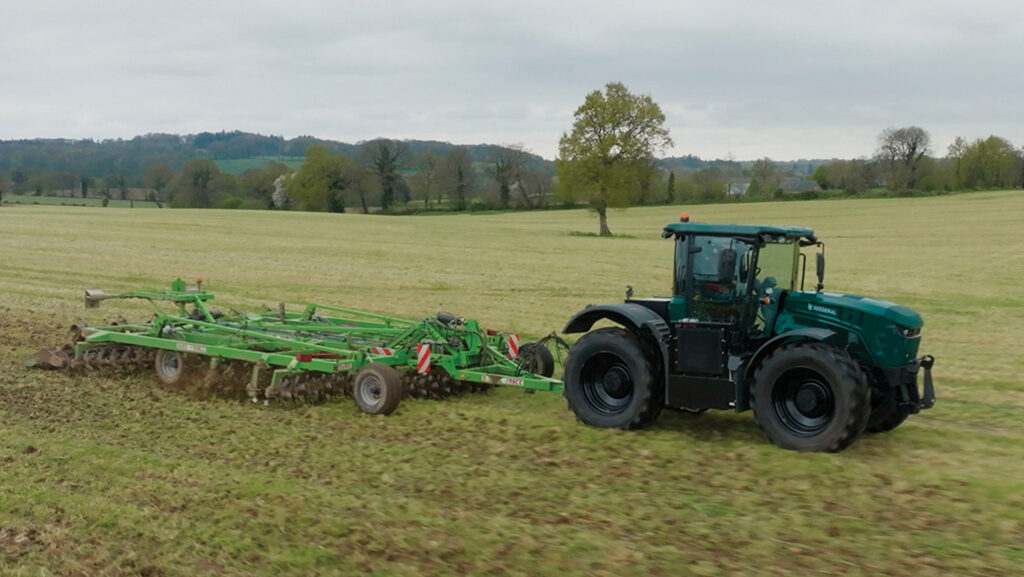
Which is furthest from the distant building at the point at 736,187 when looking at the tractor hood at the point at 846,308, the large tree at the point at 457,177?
the tractor hood at the point at 846,308

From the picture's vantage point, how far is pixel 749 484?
23.3ft

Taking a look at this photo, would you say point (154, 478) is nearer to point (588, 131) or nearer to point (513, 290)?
point (513, 290)

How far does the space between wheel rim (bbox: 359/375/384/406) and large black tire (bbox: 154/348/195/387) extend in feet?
8.06

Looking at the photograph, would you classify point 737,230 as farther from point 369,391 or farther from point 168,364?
point 168,364

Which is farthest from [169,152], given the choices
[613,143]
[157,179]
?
[613,143]

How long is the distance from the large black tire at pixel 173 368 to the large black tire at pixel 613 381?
4672 millimetres

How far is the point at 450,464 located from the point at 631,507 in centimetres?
178

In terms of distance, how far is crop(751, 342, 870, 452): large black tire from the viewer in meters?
7.43

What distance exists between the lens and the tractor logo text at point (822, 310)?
26.6ft

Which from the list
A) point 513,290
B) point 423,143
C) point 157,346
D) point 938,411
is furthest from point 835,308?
point 423,143

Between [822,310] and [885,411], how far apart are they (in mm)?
1127

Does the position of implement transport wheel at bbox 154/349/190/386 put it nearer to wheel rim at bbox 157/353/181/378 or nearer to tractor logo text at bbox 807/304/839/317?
wheel rim at bbox 157/353/181/378

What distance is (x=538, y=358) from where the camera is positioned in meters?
10.3

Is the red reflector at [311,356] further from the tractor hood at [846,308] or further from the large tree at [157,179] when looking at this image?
the large tree at [157,179]
